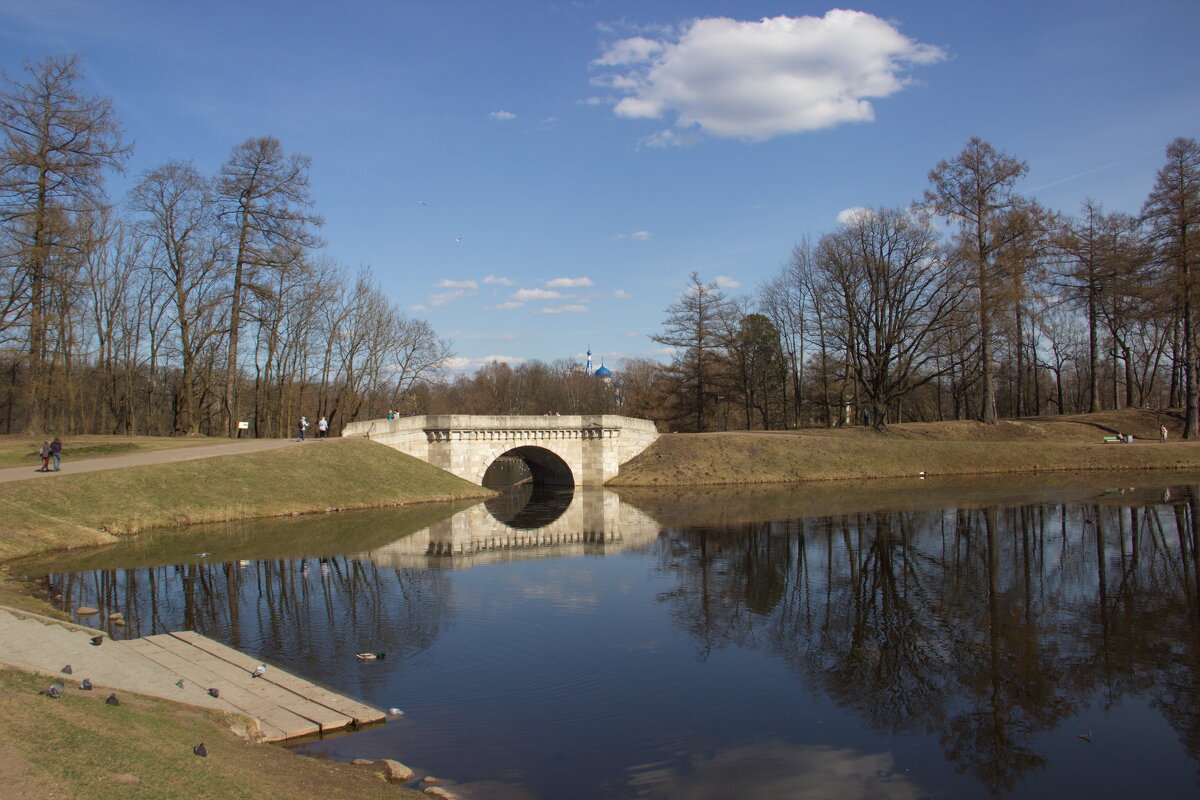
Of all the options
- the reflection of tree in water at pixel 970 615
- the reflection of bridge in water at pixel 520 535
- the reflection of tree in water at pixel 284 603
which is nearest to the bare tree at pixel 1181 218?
the reflection of tree in water at pixel 970 615

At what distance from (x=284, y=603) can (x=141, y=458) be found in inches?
690

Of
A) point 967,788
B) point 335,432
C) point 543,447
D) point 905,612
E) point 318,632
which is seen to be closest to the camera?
point 967,788

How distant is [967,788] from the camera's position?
8.39m

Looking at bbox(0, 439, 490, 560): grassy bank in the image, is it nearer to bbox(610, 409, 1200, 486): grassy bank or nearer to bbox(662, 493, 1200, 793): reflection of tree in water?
bbox(610, 409, 1200, 486): grassy bank

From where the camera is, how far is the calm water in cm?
895

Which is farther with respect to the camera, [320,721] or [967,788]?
[320,721]

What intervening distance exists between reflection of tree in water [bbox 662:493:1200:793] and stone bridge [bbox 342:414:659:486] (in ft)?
57.1

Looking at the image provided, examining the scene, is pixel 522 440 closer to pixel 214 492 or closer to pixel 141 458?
pixel 214 492

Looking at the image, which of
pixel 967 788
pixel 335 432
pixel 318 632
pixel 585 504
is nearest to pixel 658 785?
pixel 967 788

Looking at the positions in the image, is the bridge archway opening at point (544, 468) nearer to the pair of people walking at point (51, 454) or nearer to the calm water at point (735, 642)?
the calm water at point (735, 642)

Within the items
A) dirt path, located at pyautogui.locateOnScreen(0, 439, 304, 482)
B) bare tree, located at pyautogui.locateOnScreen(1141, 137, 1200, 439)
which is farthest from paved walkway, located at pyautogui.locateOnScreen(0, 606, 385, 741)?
bare tree, located at pyautogui.locateOnScreen(1141, 137, 1200, 439)

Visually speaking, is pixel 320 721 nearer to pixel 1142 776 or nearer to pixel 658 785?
pixel 658 785

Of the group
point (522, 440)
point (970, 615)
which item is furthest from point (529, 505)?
point (970, 615)

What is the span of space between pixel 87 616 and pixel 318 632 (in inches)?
180
